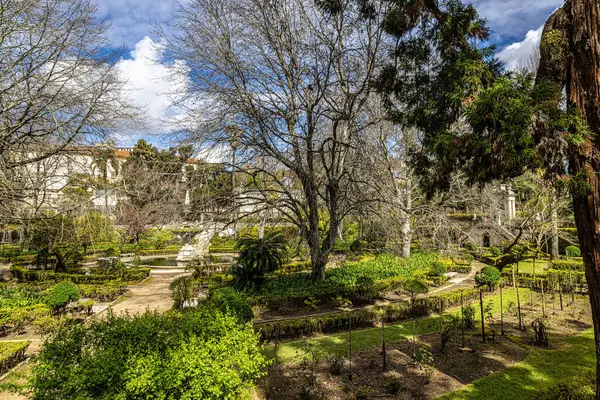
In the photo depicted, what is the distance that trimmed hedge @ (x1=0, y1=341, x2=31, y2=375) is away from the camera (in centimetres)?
715

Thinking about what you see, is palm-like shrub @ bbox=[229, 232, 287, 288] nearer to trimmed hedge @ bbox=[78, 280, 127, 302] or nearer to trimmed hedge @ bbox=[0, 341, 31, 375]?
trimmed hedge @ bbox=[78, 280, 127, 302]

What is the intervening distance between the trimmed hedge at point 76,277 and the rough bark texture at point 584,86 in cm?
1825

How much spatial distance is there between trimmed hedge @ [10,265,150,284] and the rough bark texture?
18.2 meters

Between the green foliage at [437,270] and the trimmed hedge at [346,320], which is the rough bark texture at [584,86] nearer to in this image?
the trimmed hedge at [346,320]

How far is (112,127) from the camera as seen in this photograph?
802 centimetres

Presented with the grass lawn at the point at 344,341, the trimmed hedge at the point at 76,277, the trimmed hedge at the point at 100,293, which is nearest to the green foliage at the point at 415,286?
the grass lawn at the point at 344,341

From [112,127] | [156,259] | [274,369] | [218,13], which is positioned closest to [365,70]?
[218,13]

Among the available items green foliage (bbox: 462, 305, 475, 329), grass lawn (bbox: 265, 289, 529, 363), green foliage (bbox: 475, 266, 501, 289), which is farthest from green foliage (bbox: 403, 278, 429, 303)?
green foliage (bbox: 462, 305, 475, 329)

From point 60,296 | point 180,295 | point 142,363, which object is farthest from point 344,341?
point 60,296

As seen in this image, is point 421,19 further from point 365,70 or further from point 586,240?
point 586,240

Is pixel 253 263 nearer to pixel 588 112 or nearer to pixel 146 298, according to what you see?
pixel 146 298

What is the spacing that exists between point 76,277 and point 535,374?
61.8ft

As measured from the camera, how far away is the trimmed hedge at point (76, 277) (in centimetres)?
1625

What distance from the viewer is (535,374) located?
6.62m
